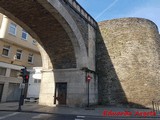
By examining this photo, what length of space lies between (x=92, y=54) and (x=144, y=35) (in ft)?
17.9

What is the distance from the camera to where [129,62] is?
16031 millimetres

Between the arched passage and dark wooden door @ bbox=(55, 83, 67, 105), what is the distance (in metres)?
0.40

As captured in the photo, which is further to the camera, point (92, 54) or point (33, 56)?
point (33, 56)

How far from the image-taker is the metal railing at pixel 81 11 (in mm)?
13164

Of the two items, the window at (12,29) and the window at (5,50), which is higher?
the window at (12,29)

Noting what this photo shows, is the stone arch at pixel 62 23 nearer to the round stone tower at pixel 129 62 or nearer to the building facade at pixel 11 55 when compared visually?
the round stone tower at pixel 129 62

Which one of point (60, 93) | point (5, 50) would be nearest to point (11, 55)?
point (5, 50)

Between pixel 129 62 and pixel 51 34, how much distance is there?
7852mm

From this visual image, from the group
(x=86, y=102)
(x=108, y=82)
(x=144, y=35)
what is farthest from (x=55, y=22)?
(x=144, y=35)

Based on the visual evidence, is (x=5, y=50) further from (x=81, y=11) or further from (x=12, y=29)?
(x=81, y=11)

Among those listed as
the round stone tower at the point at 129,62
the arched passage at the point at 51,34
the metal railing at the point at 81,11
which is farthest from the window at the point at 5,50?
the round stone tower at the point at 129,62

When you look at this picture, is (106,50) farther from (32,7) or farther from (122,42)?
(32,7)

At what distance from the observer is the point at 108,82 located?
16.3 meters

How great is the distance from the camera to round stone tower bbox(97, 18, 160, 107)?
15258 mm
